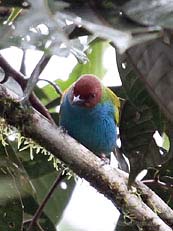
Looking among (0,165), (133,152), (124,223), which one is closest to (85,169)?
(133,152)

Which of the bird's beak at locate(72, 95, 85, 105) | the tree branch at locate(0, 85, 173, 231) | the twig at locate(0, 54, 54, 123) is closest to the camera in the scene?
the tree branch at locate(0, 85, 173, 231)

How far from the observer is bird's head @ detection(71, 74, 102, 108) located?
288 cm

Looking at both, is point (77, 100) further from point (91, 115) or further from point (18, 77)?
point (18, 77)

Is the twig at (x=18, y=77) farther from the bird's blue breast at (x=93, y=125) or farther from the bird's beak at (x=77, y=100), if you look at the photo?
the bird's beak at (x=77, y=100)

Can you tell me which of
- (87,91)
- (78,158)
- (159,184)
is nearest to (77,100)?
(87,91)

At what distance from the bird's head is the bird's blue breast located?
3 cm

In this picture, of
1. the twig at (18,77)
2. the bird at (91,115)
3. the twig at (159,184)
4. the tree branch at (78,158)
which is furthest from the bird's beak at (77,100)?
the tree branch at (78,158)

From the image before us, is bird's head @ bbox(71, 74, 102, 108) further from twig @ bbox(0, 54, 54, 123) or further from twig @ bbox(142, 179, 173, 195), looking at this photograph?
twig @ bbox(0, 54, 54, 123)

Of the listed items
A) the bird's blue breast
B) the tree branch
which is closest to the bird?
the bird's blue breast

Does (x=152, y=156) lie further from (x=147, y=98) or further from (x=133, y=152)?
(x=147, y=98)

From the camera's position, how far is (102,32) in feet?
2.38

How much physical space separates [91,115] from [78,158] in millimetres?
1820

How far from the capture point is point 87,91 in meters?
3.12

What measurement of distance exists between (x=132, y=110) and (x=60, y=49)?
839 mm
